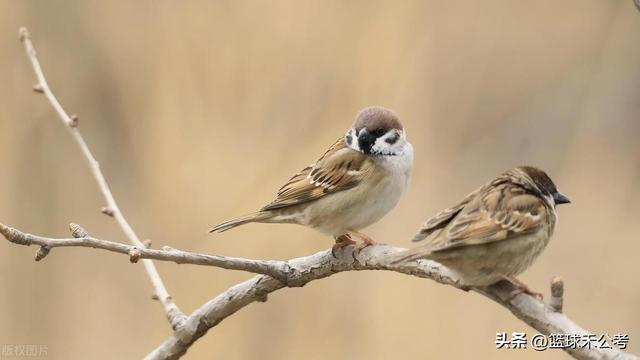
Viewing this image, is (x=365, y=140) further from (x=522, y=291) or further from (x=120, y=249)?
(x=120, y=249)

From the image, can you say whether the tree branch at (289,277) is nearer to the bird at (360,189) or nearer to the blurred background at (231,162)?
the bird at (360,189)

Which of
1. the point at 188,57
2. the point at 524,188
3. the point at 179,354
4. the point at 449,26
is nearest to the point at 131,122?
the point at 188,57

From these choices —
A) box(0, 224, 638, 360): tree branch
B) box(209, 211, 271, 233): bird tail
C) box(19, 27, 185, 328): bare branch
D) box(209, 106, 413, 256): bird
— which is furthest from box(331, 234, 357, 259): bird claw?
box(19, 27, 185, 328): bare branch

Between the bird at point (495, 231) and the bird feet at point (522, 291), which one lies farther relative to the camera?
the bird at point (495, 231)

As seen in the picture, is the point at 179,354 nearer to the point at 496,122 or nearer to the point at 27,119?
the point at 27,119

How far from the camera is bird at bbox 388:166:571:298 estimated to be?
6.88 feet

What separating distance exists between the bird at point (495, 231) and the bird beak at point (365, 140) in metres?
0.56

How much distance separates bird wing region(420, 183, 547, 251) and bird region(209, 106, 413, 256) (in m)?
0.54

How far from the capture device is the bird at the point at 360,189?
111 inches

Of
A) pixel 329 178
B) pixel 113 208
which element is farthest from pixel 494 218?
pixel 113 208

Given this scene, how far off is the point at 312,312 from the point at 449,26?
1.31m

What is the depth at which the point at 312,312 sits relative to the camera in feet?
12.1

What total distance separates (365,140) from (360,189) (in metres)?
0.14

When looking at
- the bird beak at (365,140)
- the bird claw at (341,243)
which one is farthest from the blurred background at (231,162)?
the bird claw at (341,243)
